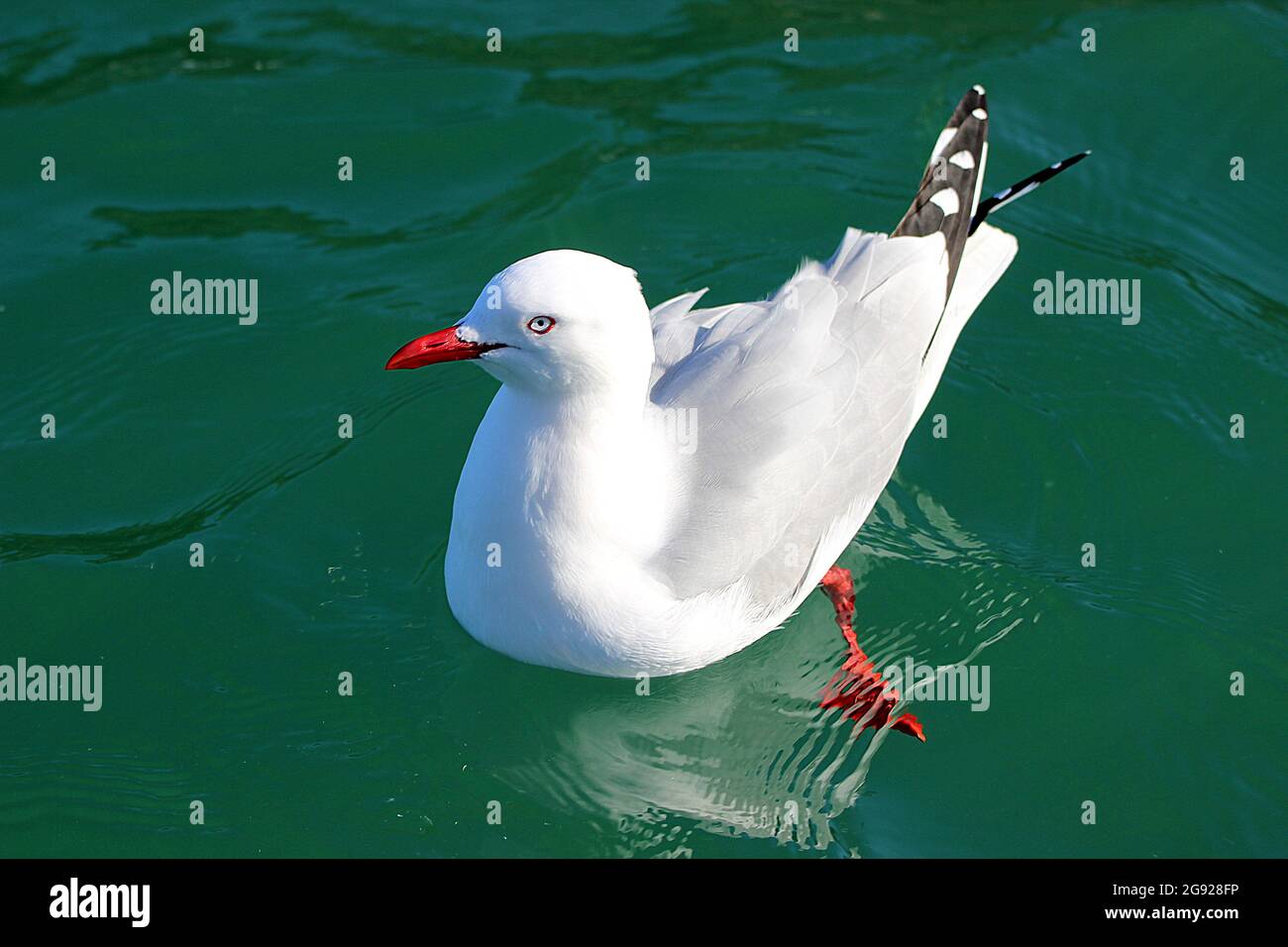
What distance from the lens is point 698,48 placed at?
7992mm

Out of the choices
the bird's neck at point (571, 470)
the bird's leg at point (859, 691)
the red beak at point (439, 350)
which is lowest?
the bird's leg at point (859, 691)

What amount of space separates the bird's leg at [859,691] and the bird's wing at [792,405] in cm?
34

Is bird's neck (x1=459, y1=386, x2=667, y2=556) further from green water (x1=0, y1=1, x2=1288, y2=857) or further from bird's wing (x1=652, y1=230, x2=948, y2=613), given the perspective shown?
green water (x1=0, y1=1, x2=1288, y2=857)

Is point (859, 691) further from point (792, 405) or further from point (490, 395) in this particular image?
point (490, 395)

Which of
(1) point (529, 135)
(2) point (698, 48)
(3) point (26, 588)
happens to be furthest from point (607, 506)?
(2) point (698, 48)

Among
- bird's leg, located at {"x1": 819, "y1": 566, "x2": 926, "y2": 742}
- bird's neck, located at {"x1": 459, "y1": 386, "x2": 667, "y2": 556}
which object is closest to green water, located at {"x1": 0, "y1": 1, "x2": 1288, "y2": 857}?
bird's leg, located at {"x1": 819, "y1": 566, "x2": 926, "y2": 742}

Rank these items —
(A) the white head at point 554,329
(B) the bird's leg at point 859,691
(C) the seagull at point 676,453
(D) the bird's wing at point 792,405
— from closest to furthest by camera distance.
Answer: (A) the white head at point 554,329 < (C) the seagull at point 676,453 < (D) the bird's wing at point 792,405 < (B) the bird's leg at point 859,691

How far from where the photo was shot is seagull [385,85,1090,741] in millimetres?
4434

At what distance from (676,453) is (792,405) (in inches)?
16.5

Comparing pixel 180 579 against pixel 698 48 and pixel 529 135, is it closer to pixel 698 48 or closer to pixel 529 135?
pixel 529 135

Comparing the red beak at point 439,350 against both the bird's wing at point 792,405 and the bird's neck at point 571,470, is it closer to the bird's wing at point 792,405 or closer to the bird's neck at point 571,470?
the bird's neck at point 571,470

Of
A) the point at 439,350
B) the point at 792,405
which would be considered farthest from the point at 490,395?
the point at 439,350

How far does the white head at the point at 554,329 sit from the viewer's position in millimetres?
4309

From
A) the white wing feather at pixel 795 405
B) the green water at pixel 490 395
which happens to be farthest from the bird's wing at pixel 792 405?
the green water at pixel 490 395
